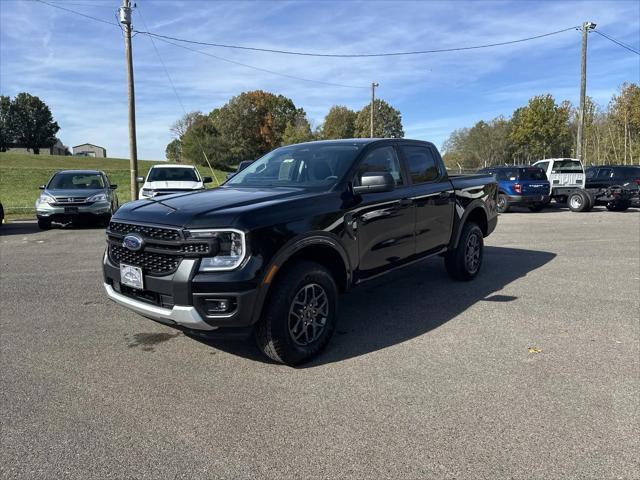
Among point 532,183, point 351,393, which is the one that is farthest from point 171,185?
point 351,393

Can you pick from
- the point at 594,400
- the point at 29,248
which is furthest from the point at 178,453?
the point at 29,248

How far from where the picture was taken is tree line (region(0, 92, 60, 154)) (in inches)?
3814

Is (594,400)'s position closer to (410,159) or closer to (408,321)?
(408,321)

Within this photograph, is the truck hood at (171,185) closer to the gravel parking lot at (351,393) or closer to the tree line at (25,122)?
the gravel parking lot at (351,393)

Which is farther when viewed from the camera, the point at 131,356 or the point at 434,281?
the point at 434,281

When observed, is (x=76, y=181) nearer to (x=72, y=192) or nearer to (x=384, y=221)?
(x=72, y=192)

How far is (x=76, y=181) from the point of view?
13.4 metres

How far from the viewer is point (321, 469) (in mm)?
2543

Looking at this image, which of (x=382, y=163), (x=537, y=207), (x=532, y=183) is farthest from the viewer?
(x=537, y=207)

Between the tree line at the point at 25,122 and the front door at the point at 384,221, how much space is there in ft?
364

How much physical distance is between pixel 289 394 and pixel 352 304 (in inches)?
88.8

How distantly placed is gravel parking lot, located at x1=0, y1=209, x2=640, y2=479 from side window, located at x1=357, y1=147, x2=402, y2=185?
1.48 metres

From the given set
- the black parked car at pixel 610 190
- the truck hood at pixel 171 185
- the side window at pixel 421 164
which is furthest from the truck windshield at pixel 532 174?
the side window at pixel 421 164

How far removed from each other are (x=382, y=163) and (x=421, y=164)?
2.80 feet
